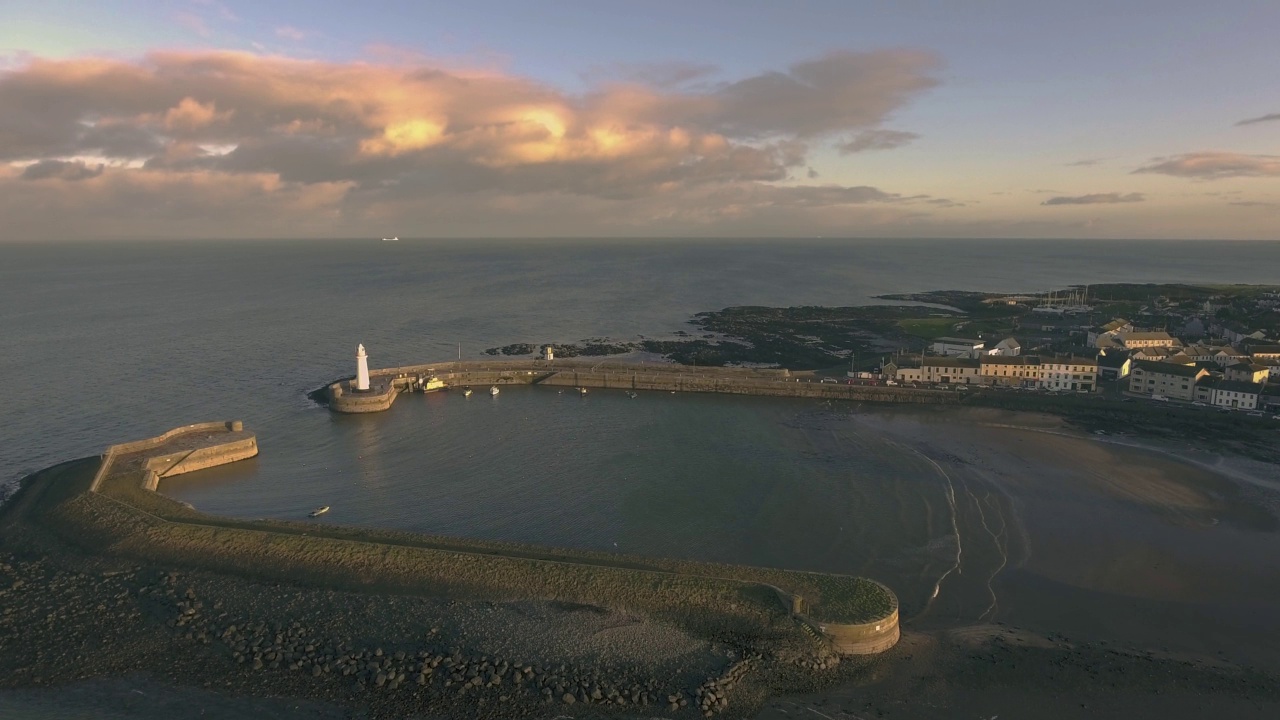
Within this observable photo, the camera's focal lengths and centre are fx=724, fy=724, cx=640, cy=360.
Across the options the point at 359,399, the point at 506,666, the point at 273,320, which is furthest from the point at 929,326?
the point at 273,320

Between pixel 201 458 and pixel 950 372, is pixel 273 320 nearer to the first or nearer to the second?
pixel 201 458

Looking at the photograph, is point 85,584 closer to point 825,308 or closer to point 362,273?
point 825,308

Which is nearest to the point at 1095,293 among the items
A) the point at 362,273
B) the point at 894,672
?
the point at 894,672

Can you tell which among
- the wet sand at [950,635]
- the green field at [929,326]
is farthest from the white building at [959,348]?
the wet sand at [950,635]

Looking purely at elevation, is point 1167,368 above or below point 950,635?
above

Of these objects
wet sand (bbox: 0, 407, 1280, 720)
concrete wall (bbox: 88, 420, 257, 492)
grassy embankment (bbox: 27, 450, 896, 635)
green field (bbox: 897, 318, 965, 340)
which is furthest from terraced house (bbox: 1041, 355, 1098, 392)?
concrete wall (bbox: 88, 420, 257, 492)

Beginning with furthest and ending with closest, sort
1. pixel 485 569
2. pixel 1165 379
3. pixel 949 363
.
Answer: pixel 949 363 < pixel 1165 379 < pixel 485 569
